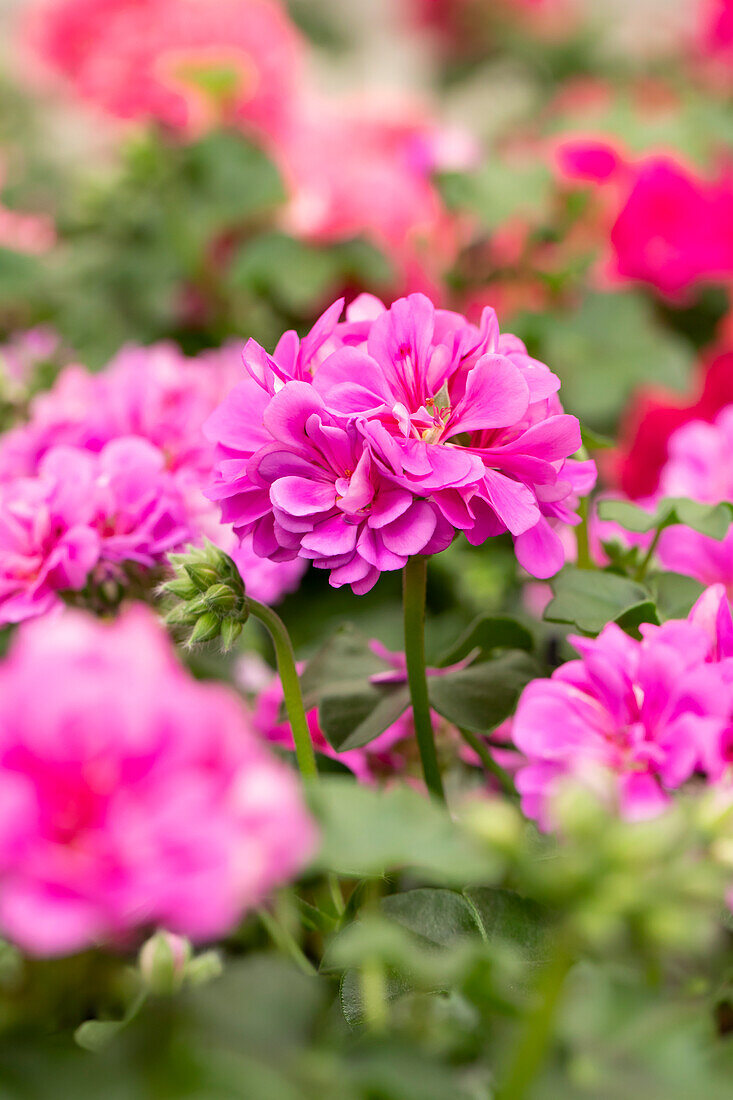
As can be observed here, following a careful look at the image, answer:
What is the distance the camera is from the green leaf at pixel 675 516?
1.21 feet

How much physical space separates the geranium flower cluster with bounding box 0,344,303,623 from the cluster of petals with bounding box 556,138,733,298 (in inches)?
16.1

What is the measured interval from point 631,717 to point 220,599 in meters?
0.12

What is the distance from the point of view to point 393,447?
11.5 inches

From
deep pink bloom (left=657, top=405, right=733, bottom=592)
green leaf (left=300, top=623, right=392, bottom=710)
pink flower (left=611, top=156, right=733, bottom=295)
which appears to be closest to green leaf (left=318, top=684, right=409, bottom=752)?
green leaf (left=300, top=623, right=392, bottom=710)

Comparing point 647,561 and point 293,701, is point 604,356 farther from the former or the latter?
point 293,701

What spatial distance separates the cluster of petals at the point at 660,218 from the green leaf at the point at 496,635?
46 centimetres

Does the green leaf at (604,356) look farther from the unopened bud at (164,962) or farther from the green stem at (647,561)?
the unopened bud at (164,962)

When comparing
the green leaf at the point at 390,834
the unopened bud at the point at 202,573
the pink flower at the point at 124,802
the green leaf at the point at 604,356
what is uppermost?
the pink flower at the point at 124,802

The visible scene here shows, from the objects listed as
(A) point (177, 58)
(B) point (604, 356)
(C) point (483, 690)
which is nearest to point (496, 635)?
(C) point (483, 690)

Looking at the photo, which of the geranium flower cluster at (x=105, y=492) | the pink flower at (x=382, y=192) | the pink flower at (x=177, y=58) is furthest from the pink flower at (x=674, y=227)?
the geranium flower cluster at (x=105, y=492)

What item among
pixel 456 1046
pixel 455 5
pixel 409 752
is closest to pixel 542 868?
pixel 456 1046

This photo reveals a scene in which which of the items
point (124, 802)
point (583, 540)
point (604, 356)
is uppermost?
point (124, 802)

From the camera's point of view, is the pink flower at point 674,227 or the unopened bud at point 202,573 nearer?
the unopened bud at point 202,573

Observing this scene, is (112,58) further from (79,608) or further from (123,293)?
(79,608)
